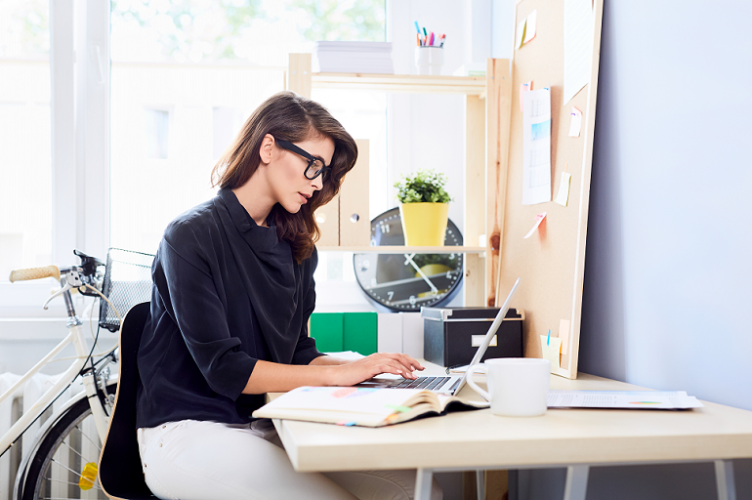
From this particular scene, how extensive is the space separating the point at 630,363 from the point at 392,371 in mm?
531

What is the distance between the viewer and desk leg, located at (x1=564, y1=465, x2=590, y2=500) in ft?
2.51

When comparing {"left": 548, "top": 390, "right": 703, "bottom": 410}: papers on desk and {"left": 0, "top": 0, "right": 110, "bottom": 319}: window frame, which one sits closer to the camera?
{"left": 548, "top": 390, "right": 703, "bottom": 410}: papers on desk

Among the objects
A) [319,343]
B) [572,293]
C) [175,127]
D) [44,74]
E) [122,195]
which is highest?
[44,74]

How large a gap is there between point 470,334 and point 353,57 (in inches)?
36.5

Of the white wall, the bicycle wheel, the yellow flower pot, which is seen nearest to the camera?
the white wall

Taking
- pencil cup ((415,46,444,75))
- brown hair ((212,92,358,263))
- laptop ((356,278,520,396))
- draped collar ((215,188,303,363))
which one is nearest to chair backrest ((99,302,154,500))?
draped collar ((215,188,303,363))

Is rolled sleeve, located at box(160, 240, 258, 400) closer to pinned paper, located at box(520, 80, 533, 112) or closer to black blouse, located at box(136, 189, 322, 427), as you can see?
black blouse, located at box(136, 189, 322, 427)

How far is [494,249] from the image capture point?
1891mm

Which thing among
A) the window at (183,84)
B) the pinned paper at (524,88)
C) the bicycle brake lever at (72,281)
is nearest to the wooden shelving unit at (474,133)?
the pinned paper at (524,88)

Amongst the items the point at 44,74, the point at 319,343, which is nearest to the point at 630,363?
the point at 319,343

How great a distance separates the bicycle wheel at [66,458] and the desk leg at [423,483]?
53.6 inches

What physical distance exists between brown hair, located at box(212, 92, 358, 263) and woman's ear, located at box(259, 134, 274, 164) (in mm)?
11

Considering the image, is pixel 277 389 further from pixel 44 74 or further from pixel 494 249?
pixel 44 74

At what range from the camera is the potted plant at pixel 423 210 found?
198 cm
